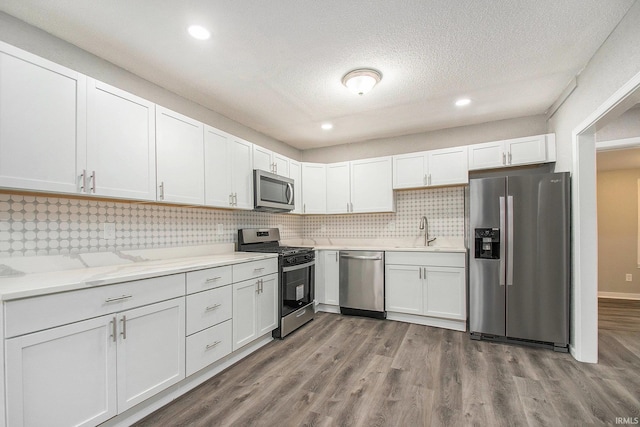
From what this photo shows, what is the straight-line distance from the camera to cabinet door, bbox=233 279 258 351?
8.18ft

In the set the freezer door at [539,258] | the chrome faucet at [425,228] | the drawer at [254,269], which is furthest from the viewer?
the chrome faucet at [425,228]

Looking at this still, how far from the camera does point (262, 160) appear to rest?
342 centimetres

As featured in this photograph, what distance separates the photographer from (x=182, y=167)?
2445 millimetres

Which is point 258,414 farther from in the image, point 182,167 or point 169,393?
point 182,167

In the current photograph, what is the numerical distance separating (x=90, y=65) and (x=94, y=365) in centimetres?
214

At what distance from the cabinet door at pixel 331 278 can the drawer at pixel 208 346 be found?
1784 millimetres

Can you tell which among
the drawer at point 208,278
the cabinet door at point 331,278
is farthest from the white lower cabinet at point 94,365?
the cabinet door at point 331,278

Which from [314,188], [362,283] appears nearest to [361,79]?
[314,188]

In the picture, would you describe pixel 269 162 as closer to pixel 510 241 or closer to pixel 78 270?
pixel 78 270

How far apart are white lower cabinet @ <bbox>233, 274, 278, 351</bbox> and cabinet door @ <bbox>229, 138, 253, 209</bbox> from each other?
0.87 meters

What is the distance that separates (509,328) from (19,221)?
413cm

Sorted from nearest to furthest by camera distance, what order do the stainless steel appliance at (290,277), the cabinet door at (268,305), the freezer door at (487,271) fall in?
the cabinet door at (268,305) → the freezer door at (487,271) → the stainless steel appliance at (290,277)

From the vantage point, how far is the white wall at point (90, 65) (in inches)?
71.0

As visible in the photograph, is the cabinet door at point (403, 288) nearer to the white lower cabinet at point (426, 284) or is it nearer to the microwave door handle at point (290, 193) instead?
the white lower cabinet at point (426, 284)
